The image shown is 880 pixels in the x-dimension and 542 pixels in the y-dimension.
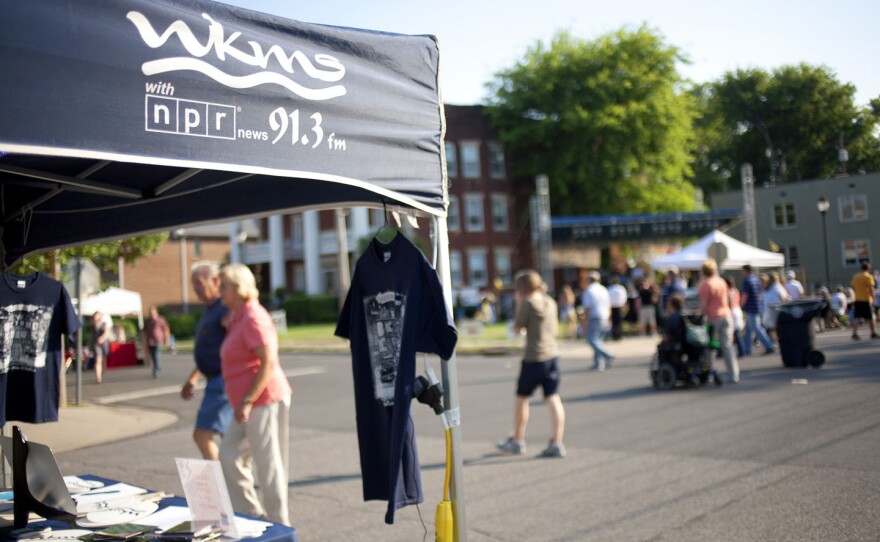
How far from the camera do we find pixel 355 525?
609 cm

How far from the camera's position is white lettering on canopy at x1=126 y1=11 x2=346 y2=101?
124 inches

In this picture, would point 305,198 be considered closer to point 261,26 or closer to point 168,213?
point 168,213

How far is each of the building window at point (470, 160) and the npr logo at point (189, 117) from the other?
48668 millimetres

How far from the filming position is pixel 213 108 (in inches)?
133

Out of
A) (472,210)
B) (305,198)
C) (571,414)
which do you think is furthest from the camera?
(472,210)

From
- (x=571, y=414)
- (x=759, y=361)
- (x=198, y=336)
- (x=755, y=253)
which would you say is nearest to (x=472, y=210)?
(x=755, y=253)

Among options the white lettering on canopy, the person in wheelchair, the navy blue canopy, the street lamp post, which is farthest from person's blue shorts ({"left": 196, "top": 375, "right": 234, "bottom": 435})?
the street lamp post

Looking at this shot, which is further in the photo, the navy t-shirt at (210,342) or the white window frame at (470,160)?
the white window frame at (470,160)

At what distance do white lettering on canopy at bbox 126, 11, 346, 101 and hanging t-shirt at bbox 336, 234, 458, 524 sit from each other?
3.31 feet

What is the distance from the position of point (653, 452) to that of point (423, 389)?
4762mm

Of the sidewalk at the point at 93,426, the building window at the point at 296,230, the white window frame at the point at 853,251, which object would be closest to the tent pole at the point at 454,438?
the sidewalk at the point at 93,426

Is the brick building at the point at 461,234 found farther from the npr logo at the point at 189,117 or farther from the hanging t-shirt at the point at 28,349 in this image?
the npr logo at the point at 189,117

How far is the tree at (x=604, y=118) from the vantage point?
4706cm

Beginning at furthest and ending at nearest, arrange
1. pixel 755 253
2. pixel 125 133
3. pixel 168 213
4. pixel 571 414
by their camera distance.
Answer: pixel 755 253 < pixel 571 414 < pixel 168 213 < pixel 125 133
